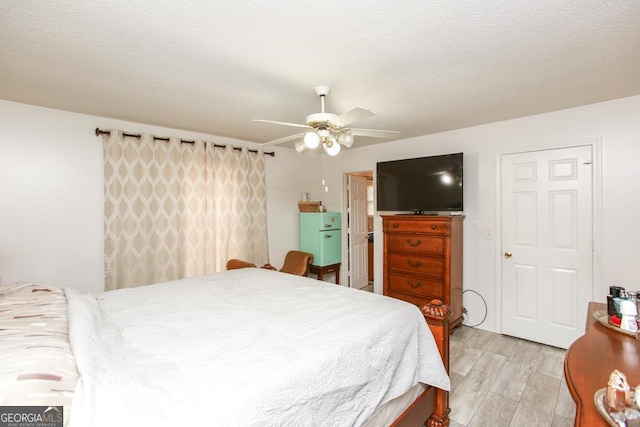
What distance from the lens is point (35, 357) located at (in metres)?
0.93

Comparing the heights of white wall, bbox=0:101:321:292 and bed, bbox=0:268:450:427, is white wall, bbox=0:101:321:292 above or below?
above

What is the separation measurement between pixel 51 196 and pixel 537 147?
190 inches

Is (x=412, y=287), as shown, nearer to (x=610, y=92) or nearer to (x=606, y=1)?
(x=610, y=92)

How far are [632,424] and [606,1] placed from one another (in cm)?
173

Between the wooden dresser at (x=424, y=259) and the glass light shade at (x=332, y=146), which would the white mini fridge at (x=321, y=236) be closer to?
the wooden dresser at (x=424, y=259)

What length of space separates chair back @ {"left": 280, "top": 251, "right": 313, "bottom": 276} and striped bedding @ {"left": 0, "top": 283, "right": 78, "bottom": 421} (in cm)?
272

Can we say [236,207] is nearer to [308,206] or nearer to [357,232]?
[308,206]

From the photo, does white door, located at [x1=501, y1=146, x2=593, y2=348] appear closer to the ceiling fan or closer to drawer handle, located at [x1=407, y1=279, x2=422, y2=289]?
drawer handle, located at [x1=407, y1=279, x2=422, y2=289]

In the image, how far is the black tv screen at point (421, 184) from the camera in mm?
3320

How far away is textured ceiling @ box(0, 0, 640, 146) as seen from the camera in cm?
141

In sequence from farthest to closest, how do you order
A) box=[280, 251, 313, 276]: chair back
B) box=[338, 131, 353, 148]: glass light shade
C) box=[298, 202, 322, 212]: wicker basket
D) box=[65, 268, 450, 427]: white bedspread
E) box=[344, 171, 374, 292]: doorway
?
box=[344, 171, 374, 292]: doorway < box=[298, 202, 322, 212]: wicker basket < box=[280, 251, 313, 276]: chair back < box=[338, 131, 353, 148]: glass light shade < box=[65, 268, 450, 427]: white bedspread

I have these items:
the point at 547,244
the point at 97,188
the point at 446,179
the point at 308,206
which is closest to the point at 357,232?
the point at 308,206

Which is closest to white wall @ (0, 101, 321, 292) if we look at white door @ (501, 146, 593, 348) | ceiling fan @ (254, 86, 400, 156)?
ceiling fan @ (254, 86, 400, 156)

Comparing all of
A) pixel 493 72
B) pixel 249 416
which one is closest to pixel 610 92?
pixel 493 72
